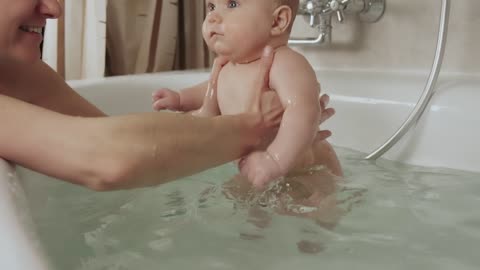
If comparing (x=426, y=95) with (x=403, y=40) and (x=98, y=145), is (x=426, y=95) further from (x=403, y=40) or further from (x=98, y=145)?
(x=98, y=145)

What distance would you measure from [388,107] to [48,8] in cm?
85

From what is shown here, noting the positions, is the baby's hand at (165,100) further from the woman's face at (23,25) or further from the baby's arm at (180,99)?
the woman's face at (23,25)

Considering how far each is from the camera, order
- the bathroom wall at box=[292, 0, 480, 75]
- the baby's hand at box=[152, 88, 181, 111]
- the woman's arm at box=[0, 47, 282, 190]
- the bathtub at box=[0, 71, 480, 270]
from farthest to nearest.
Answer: the bathroom wall at box=[292, 0, 480, 75], the bathtub at box=[0, 71, 480, 270], the baby's hand at box=[152, 88, 181, 111], the woman's arm at box=[0, 47, 282, 190]

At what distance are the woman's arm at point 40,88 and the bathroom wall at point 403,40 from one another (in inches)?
34.8

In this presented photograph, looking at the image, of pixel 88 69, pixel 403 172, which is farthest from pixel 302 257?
pixel 88 69

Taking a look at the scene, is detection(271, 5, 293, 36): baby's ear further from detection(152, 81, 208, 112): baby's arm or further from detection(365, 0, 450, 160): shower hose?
detection(365, 0, 450, 160): shower hose

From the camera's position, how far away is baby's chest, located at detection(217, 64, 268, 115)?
0.89 meters

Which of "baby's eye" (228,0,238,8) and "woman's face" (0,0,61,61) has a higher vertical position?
"baby's eye" (228,0,238,8)

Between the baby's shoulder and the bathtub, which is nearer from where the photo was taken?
the baby's shoulder

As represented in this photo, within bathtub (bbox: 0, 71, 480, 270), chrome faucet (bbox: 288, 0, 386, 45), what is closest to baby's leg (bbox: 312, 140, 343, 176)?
bathtub (bbox: 0, 71, 480, 270)

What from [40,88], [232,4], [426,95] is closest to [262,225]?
[232,4]

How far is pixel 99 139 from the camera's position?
567 mm

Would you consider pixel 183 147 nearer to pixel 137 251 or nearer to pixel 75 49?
pixel 137 251

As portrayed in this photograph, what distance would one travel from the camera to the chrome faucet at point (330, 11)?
148 centimetres
